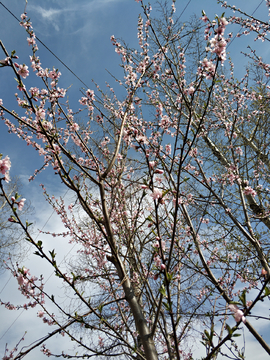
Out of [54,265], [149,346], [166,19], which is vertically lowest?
[149,346]

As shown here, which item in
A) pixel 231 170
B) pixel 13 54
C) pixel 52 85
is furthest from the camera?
pixel 231 170

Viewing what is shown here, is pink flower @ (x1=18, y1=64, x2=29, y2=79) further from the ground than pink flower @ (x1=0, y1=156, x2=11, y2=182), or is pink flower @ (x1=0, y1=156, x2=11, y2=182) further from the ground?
pink flower @ (x1=18, y1=64, x2=29, y2=79)

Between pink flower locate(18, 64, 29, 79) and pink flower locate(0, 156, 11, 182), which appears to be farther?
pink flower locate(18, 64, 29, 79)

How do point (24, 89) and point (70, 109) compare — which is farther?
point (70, 109)

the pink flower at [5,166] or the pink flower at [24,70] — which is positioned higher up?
the pink flower at [24,70]

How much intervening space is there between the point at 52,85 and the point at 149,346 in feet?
9.37

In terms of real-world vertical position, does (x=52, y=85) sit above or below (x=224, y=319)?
above

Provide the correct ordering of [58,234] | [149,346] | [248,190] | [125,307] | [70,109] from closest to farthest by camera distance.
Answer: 1. [149,346]
2. [248,190]
3. [70,109]
4. [58,234]
5. [125,307]

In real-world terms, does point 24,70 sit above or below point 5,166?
above

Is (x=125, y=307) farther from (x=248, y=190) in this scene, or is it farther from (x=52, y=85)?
(x=52, y=85)

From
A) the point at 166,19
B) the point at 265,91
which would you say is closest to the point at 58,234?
the point at 166,19

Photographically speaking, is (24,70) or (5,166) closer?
(5,166)

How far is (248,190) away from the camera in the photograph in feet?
10.7

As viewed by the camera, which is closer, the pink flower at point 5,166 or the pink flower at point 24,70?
the pink flower at point 5,166
